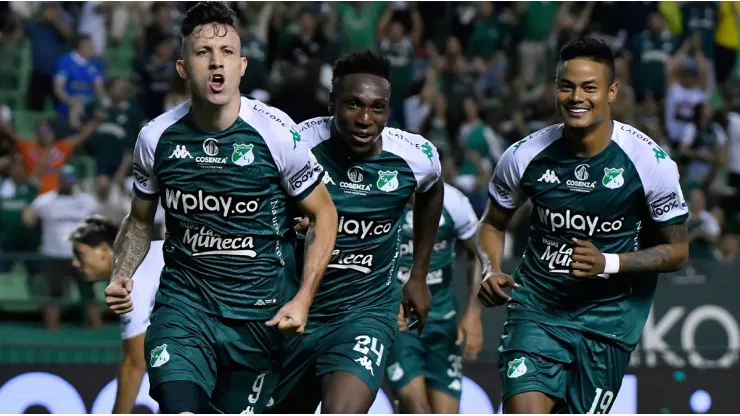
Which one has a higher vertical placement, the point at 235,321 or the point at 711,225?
the point at 235,321

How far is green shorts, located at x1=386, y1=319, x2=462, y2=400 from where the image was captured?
34.0 ft

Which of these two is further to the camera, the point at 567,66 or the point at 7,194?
the point at 7,194

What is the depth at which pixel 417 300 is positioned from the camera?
7.96 metres

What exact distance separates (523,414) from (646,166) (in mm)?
1496

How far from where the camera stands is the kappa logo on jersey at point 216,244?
6.89 meters

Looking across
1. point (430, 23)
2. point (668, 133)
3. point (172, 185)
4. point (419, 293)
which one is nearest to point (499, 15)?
point (430, 23)

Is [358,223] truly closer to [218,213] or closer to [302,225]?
[302,225]

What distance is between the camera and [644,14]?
18.3 meters

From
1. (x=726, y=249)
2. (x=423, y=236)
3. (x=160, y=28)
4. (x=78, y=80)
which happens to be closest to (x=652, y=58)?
(x=726, y=249)

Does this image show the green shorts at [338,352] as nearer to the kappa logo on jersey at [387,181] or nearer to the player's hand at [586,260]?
the kappa logo on jersey at [387,181]

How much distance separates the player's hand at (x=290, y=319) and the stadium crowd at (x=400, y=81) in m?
8.98

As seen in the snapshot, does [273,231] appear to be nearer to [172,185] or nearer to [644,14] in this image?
[172,185]

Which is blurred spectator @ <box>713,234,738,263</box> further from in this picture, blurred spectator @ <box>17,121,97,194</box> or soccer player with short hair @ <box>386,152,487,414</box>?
blurred spectator @ <box>17,121,97,194</box>

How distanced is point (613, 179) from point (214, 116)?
2195mm
